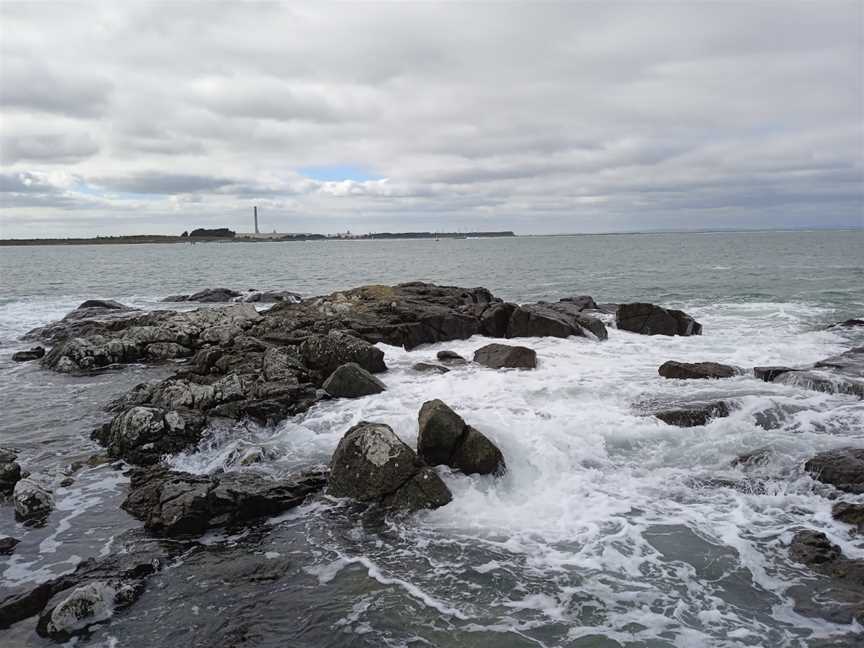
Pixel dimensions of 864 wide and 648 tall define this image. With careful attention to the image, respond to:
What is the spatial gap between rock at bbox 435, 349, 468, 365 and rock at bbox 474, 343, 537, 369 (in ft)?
2.13

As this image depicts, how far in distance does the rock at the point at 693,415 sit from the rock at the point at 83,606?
10.0 meters

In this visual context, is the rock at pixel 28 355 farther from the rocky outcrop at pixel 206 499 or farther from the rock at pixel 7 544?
the rock at pixel 7 544

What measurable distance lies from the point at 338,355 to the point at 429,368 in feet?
8.86

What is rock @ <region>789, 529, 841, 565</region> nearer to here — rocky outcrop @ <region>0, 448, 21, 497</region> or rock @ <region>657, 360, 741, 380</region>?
rock @ <region>657, 360, 741, 380</region>

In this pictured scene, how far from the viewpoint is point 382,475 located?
982 cm

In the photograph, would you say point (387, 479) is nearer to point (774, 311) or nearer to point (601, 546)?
point (601, 546)

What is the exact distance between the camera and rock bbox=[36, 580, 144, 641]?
6734 millimetres

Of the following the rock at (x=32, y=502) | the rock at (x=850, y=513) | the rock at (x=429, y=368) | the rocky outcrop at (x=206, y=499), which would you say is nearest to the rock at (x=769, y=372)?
the rock at (x=850, y=513)

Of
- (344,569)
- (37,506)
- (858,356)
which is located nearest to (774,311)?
(858,356)

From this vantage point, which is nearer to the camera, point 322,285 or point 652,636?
point 652,636

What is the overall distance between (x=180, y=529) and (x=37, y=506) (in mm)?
2703

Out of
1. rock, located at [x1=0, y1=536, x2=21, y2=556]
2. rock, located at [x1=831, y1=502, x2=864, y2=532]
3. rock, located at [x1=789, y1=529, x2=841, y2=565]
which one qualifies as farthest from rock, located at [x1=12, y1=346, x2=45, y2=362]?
rock, located at [x1=831, y1=502, x2=864, y2=532]

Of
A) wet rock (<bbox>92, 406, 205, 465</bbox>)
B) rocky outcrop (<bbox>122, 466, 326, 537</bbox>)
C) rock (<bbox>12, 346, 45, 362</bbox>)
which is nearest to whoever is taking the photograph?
rocky outcrop (<bbox>122, 466, 326, 537</bbox>)

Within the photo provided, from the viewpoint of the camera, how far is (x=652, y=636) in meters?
6.53
